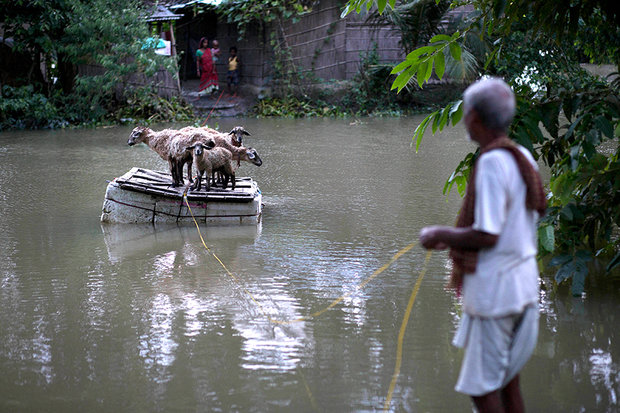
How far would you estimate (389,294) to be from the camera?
5.87 m

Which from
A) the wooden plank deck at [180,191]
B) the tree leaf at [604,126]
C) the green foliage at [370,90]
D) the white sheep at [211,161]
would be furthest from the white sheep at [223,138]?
the green foliage at [370,90]

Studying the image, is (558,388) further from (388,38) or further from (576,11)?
(388,38)

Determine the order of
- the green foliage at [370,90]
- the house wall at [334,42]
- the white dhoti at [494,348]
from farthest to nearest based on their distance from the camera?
the house wall at [334,42] → the green foliage at [370,90] → the white dhoti at [494,348]

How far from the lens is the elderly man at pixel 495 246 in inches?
109

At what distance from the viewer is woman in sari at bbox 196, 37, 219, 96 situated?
2206 centimetres

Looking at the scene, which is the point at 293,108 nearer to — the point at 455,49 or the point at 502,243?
the point at 455,49

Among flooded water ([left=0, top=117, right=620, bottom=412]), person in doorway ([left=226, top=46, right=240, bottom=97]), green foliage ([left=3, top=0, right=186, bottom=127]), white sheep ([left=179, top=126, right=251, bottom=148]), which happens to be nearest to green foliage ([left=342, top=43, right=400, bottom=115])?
person in doorway ([left=226, top=46, right=240, bottom=97])

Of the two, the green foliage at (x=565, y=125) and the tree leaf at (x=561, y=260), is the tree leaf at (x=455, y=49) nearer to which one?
the green foliage at (x=565, y=125)

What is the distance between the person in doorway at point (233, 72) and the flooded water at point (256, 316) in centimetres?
1276

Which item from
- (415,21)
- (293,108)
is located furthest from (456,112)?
(293,108)

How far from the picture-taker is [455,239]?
2793 millimetres

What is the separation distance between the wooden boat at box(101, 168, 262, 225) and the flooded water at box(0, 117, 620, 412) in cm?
19

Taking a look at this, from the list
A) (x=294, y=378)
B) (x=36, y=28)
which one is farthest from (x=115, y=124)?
(x=294, y=378)

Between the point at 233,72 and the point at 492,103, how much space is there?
20441mm
